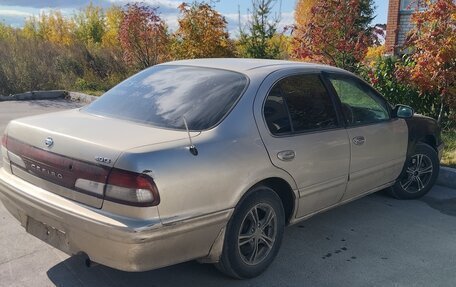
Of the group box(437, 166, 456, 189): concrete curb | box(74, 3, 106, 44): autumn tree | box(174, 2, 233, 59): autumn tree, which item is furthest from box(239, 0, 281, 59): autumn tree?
box(74, 3, 106, 44): autumn tree

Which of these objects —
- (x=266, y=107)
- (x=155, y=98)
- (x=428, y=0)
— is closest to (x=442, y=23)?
(x=428, y=0)

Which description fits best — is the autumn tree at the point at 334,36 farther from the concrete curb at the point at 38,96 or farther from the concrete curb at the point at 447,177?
the concrete curb at the point at 38,96

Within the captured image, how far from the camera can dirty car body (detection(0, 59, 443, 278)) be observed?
283 centimetres

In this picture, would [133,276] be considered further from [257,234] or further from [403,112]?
[403,112]

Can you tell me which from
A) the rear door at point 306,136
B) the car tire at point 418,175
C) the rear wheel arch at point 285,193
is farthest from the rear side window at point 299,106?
the car tire at point 418,175

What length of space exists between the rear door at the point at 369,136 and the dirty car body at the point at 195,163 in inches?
0.7

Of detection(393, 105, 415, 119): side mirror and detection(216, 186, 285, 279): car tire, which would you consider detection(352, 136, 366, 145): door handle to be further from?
detection(216, 186, 285, 279): car tire

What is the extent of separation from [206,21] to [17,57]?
332 inches

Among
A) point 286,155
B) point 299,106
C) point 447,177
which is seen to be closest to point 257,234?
point 286,155

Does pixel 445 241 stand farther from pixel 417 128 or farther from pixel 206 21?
pixel 206 21

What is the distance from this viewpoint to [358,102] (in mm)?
4637

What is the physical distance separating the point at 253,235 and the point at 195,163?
0.86 meters

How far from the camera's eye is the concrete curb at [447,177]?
5.93m

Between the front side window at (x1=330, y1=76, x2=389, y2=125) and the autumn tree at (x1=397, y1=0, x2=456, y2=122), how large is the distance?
2.54 metres
